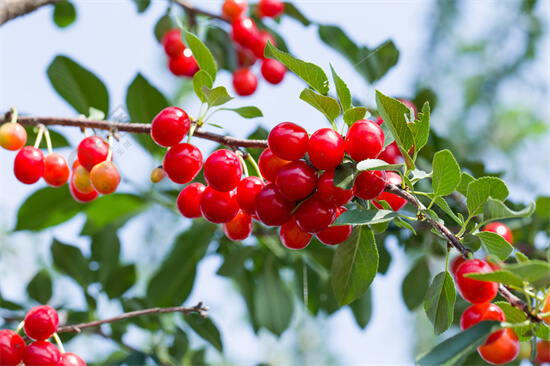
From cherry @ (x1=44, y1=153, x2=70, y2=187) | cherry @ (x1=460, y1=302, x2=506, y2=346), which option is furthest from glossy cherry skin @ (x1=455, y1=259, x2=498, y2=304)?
cherry @ (x1=44, y1=153, x2=70, y2=187)

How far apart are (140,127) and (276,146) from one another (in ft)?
0.95

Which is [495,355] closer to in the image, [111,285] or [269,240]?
[269,240]

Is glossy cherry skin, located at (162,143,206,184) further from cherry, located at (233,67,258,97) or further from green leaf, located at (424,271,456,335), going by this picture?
cherry, located at (233,67,258,97)

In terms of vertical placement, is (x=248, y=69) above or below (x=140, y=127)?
below

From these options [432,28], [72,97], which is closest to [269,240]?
[72,97]

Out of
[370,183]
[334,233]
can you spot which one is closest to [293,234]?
[334,233]

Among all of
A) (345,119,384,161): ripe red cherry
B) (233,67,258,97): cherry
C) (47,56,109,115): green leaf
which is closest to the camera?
(345,119,384,161): ripe red cherry

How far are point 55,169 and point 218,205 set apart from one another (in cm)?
37

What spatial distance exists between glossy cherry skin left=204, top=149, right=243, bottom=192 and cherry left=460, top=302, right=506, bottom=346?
1.28 ft

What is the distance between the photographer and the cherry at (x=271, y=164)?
2.45 ft

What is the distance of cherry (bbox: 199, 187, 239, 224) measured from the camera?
2.60ft

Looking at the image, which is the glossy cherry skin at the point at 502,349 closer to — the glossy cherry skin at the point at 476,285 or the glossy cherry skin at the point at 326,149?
the glossy cherry skin at the point at 476,285

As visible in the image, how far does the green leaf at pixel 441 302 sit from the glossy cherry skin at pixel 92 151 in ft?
1.94

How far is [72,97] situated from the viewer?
127 centimetres
